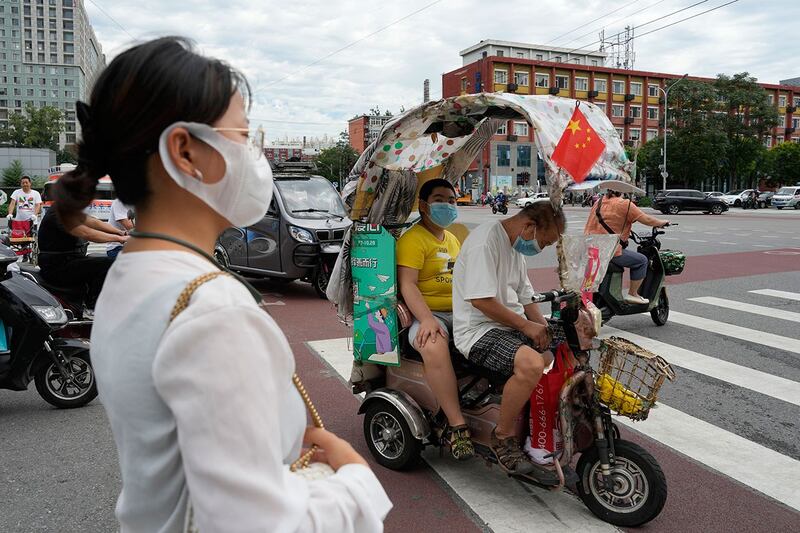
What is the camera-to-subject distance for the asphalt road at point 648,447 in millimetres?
3566

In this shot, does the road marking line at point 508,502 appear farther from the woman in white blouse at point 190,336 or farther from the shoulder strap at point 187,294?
the shoulder strap at point 187,294

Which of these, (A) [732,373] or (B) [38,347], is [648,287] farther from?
(B) [38,347]

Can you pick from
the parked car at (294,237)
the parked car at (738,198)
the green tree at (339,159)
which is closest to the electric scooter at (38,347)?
the parked car at (294,237)

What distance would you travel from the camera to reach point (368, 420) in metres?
4.35

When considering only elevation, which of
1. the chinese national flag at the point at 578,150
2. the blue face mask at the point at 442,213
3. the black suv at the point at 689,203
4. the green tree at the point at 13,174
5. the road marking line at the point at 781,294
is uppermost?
the green tree at the point at 13,174

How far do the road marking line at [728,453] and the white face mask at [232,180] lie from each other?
153 inches

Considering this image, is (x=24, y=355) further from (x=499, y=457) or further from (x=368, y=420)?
(x=499, y=457)

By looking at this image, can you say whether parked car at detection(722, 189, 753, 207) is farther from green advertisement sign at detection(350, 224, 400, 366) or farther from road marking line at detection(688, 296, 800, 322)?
green advertisement sign at detection(350, 224, 400, 366)

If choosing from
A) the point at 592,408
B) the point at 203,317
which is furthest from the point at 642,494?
the point at 203,317

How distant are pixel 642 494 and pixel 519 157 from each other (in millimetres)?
67968

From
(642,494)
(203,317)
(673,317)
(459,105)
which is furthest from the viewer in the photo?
(673,317)

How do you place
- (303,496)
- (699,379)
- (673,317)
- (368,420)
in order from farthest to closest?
(673,317)
(699,379)
(368,420)
(303,496)

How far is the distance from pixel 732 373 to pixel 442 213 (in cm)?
393

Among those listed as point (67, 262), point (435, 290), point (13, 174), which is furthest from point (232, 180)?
point (13, 174)
